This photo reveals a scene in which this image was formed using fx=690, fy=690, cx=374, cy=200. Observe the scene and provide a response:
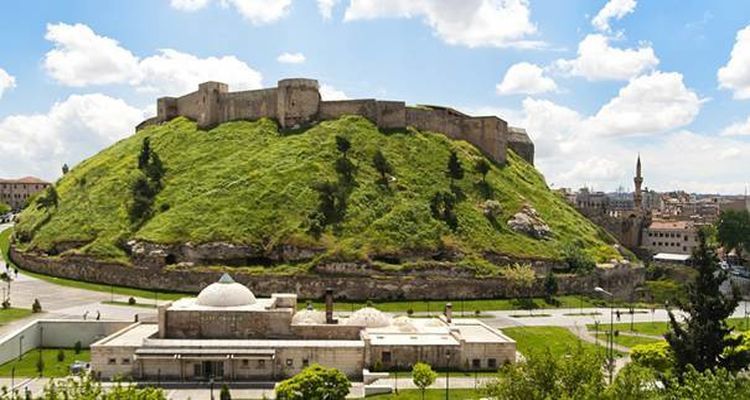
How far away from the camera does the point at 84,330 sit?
47594mm

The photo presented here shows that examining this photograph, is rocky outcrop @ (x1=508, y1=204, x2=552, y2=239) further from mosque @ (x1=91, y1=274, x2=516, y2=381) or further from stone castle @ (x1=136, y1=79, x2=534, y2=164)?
mosque @ (x1=91, y1=274, x2=516, y2=381)

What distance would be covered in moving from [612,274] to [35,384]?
5552 centimetres

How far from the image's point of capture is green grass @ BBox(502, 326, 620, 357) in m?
46.9

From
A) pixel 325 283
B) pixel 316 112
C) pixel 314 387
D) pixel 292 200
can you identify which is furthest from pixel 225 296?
pixel 316 112

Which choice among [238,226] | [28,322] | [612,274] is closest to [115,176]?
[238,226]

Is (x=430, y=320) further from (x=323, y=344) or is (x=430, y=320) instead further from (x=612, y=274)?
(x=612, y=274)

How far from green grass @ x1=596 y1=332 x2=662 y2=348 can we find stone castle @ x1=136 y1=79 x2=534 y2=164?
4253cm

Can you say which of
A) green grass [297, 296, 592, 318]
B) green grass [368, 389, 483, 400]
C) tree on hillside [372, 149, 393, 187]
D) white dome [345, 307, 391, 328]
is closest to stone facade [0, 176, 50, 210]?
tree on hillside [372, 149, 393, 187]

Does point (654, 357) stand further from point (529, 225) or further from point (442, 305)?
point (529, 225)

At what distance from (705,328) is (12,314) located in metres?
46.9

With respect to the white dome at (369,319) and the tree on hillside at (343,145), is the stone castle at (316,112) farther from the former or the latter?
the white dome at (369,319)

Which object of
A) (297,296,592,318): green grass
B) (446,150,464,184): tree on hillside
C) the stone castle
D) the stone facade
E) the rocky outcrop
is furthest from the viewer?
the stone facade

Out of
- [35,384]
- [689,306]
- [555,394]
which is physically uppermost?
[689,306]

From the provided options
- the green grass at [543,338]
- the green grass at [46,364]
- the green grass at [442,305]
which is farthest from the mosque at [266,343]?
the green grass at [442,305]
